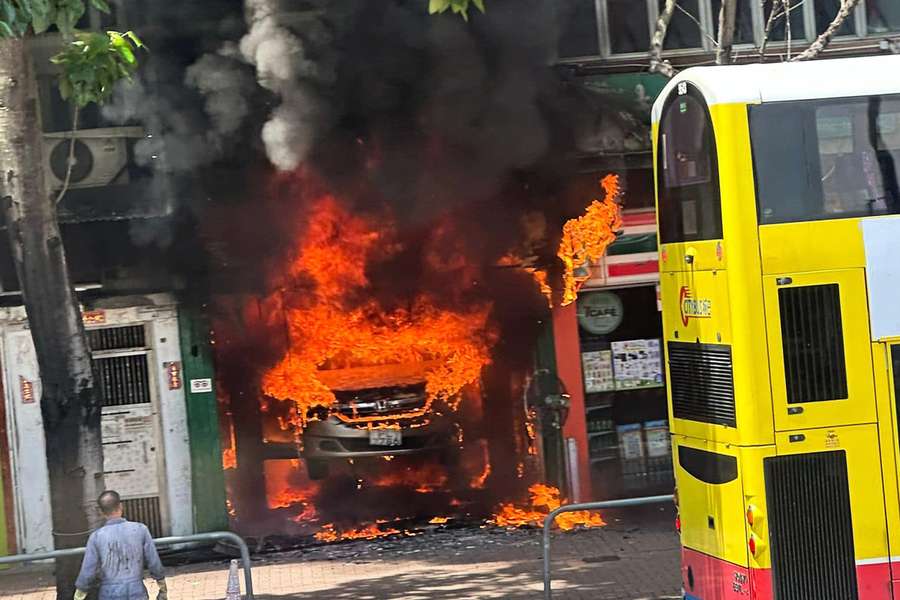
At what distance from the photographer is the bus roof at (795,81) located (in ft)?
24.8

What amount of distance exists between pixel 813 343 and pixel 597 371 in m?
7.40

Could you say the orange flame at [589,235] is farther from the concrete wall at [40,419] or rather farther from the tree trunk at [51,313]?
the tree trunk at [51,313]

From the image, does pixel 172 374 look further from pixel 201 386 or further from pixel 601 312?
pixel 601 312

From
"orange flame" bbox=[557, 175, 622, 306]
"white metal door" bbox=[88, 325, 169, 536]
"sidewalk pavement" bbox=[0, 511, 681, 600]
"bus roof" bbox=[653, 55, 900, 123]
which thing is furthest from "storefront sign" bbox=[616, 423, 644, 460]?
"bus roof" bbox=[653, 55, 900, 123]

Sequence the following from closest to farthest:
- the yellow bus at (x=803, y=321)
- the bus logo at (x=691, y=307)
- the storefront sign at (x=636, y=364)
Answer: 1. the yellow bus at (x=803, y=321)
2. the bus logo at (x=691, y=307)
3. the storefront sign at (x=636, y=364)

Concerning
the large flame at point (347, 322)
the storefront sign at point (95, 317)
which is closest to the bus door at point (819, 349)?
the large flame at point (347, 322)

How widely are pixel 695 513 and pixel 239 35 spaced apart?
8.13 metres

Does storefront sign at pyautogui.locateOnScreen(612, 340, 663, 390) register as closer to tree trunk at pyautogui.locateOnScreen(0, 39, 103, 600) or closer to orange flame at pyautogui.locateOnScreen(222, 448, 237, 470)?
orange flame at pyautogui.locateOnScreen(222, 448, 237, 470)

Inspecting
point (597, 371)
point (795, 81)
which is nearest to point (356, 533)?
point (597, 371)

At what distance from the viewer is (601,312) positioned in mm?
14883

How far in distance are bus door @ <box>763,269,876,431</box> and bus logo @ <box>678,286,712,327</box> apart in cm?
46

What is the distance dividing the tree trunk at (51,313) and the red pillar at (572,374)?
243 inches

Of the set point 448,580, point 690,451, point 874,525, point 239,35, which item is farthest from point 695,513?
point 239,35

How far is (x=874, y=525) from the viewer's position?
757 cm
